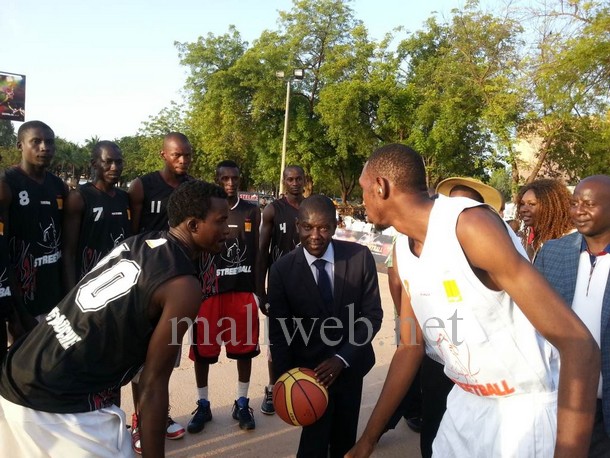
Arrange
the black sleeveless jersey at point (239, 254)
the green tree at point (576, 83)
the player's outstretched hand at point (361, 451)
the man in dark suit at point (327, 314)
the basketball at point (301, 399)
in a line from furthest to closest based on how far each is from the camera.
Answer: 1. the green tree at point (576, 83)
2. the black sleeveless jersey at point (239, 254)
3. the man in dark suit at point (327, 314)
4. the basketball at point (301, 399)
5. the player's outstretched hand at point (361, 451)

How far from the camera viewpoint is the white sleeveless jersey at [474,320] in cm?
173

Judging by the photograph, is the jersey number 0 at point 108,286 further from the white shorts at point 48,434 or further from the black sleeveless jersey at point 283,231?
the black sleeveless jersey at point 283,231

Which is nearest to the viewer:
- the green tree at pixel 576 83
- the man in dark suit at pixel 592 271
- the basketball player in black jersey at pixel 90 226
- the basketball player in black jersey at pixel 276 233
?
the man in dark suit at pixel 592 271

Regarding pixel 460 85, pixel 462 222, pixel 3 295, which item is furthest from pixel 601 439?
pixel 460 85

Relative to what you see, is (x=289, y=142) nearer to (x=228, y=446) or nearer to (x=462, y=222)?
(x=228, y=446)

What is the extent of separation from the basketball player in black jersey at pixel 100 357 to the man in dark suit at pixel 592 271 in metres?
1.99

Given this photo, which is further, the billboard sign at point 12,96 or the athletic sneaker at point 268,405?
the billboard sign at point 12,96

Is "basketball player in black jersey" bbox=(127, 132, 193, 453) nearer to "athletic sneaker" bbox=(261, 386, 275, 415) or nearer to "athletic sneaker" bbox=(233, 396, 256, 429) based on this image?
"athletic sneaker" bbox=(233, 396, 256, 429)

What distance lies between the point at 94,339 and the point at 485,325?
60.5 inches

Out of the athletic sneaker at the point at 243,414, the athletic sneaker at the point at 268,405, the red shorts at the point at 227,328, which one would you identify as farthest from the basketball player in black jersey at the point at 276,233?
the athletic sneaker at the point at 243,414

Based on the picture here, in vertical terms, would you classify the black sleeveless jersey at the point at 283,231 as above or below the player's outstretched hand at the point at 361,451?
above

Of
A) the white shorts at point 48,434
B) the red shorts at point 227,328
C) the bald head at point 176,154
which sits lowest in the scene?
the red shorts at point 227,328

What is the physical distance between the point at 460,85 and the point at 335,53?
7.39 meters

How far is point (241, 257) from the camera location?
4688mm
